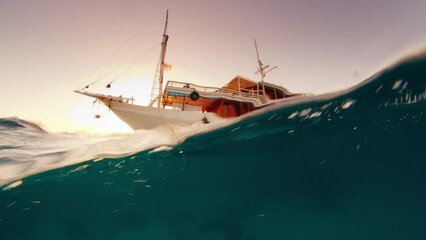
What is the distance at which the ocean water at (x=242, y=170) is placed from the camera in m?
10.0

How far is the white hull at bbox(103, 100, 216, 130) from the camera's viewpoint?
47.8ft

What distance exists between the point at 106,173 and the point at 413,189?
88.4 ft

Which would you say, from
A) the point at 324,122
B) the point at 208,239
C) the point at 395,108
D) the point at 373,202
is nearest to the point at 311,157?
the point at 324,122

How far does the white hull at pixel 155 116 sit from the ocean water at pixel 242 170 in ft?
4.99

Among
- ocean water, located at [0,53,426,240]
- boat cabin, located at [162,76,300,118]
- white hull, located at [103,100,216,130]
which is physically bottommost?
ocean water, located at [0,53,426,240]

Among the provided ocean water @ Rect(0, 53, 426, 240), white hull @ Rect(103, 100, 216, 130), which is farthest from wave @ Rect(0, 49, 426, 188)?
white hull @ Rect(103, 100, 216, 130)

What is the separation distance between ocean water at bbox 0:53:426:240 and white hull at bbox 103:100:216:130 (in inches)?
59.9

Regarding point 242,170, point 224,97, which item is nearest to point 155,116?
point 224,97

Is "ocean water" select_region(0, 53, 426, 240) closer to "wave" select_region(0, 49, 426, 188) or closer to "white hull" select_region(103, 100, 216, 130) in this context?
"wave" select_region(0, 49, 426, 188)

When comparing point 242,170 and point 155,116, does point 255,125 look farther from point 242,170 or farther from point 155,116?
point 155,116

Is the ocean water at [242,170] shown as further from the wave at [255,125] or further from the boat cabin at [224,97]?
the boat cabin at [224,97]

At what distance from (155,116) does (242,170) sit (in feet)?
26.5

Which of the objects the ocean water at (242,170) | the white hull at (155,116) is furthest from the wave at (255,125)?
the white hull at (155,116)

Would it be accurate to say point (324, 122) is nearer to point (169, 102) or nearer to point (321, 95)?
point (321, 95)
